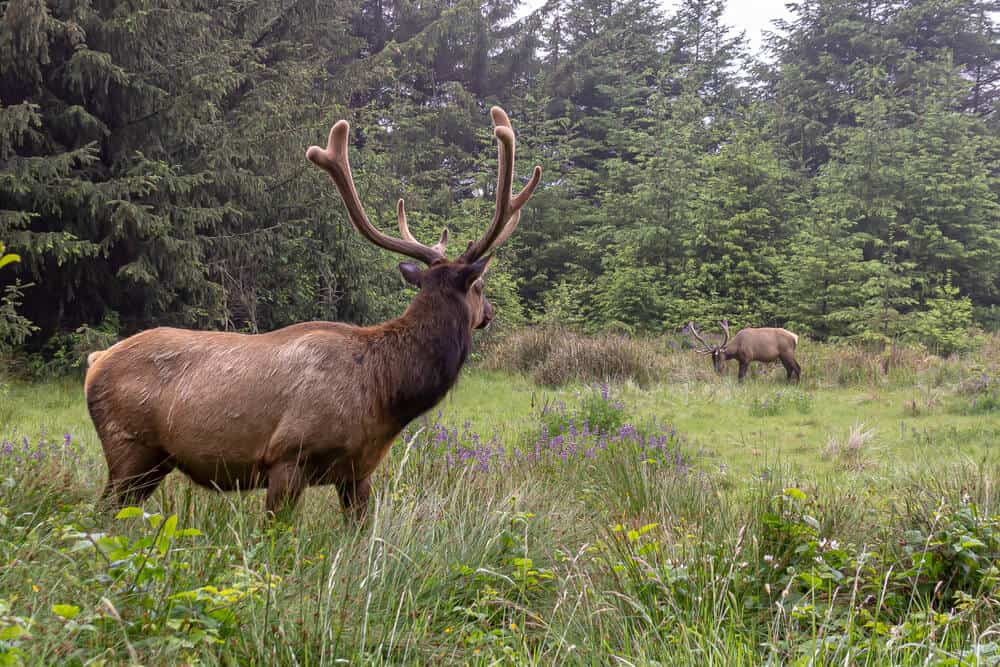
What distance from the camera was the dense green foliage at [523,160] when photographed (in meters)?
11.2

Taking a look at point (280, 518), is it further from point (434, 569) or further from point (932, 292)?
point (932, 292)

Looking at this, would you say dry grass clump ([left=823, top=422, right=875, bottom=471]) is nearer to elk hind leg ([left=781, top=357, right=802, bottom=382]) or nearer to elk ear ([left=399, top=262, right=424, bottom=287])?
elk ear ([left=399, top=262, right=424, bottom=287])

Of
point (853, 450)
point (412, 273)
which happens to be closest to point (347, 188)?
point (412, 273)

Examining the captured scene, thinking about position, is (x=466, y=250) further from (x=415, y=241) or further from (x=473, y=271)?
(x=415, y=241)

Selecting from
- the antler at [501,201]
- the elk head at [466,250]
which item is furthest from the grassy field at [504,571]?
the antler at [501,201]

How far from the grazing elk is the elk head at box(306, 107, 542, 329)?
5.3 inches

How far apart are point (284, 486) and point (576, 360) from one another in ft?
33.5

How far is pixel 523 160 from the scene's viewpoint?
27891mm

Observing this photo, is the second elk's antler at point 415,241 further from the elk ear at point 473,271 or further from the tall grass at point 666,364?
the tall grass at point 666,364

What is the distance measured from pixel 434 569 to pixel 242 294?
37.4ft

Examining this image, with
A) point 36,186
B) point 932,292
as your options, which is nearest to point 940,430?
point 36,186

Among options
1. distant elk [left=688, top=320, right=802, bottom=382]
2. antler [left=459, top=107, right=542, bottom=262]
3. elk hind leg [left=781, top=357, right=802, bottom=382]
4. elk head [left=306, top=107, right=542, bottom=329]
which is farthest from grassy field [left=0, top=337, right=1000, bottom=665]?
distant elk [left=688, top=320, right=802, bottom=382]

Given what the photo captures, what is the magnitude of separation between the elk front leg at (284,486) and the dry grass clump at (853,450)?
591 centimetres

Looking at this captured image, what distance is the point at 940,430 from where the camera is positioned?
902 cm
